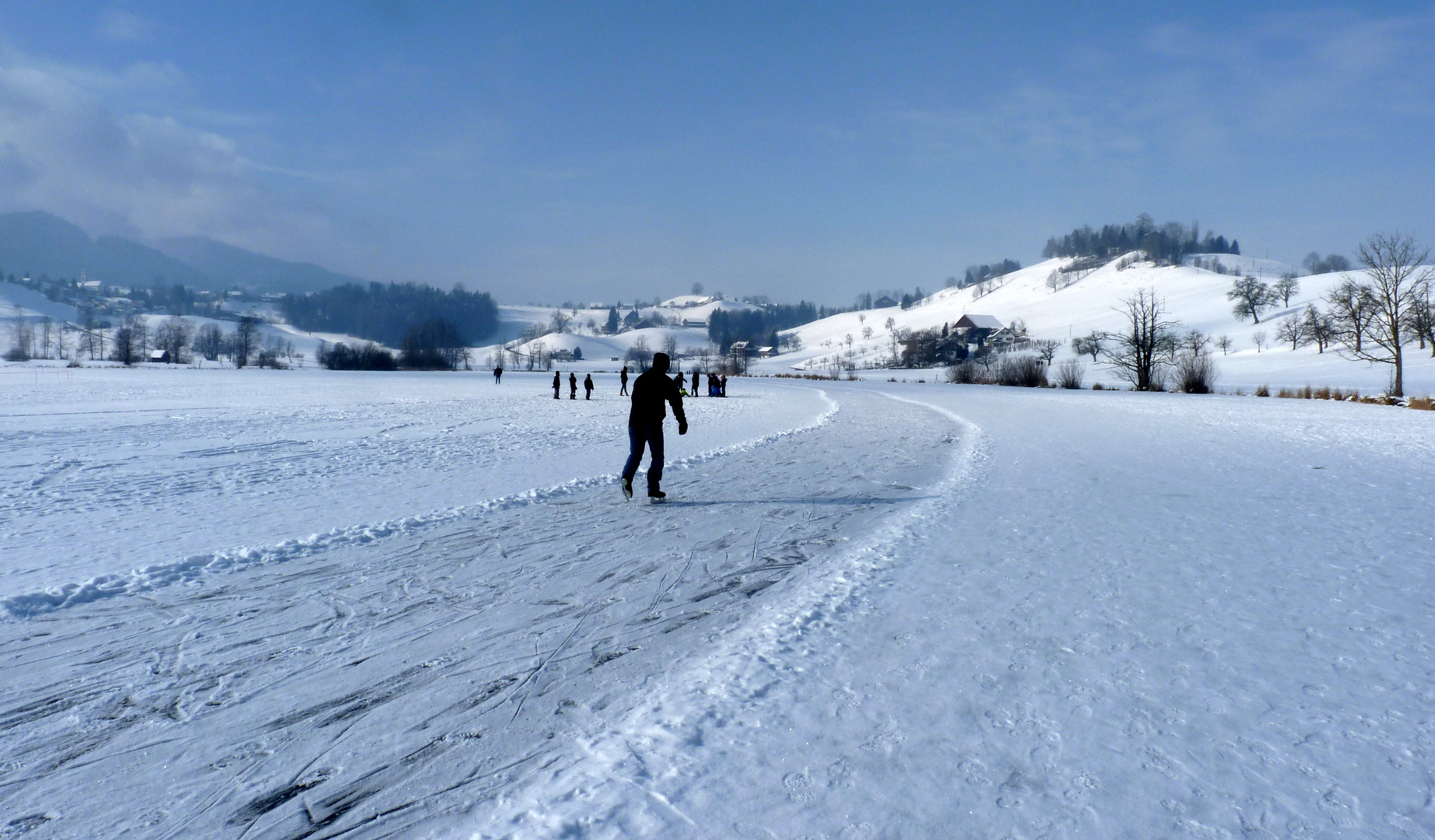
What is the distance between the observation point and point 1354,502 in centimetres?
926

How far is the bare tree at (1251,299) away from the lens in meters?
111

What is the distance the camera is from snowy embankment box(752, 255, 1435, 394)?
195ft

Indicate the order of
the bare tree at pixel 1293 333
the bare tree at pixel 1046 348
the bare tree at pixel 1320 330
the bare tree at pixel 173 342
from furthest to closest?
the bare tree at pixel 173 342 → the bare tree at pixel 1046 348 → the bare tree at pixel 1293 333 → the bare tree at pixel 1320 330

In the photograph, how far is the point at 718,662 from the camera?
14.1ft

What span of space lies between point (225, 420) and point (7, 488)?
505 inches

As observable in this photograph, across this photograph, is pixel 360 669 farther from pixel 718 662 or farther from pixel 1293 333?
pixel 1293 333

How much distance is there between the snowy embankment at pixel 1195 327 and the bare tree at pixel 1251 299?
1.31 metres

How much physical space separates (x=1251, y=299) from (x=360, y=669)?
446 ft

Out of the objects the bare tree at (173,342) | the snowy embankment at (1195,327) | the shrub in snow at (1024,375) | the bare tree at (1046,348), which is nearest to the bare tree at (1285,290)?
the snowy embankment at (1195,327)

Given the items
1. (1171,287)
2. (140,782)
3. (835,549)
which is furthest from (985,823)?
(1171,287)

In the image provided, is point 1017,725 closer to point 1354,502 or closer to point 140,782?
point 140,782

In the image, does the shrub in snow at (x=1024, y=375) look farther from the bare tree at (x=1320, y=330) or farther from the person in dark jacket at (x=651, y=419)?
the person in dark jacket at (x=651, y=419)

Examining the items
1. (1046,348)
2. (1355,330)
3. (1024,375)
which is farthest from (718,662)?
(1046,348)

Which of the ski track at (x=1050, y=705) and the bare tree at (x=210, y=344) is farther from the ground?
the bare tree at (x=210, y=344)
